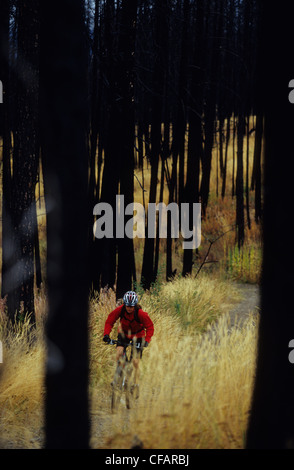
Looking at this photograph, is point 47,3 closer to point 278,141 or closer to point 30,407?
point 278,141

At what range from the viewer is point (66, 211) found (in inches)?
106

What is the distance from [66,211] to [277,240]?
137cm

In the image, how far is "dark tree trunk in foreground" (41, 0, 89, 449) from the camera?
8.72 feet

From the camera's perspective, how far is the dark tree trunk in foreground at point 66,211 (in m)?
2.66

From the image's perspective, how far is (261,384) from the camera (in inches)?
129

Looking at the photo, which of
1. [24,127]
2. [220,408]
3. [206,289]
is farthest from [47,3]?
[206,289]

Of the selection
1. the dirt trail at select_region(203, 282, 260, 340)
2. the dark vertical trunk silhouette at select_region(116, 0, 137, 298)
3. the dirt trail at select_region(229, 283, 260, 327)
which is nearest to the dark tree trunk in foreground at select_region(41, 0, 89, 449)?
the dark vertical trunk silhouette at select_region(116, 0, 137, 298)

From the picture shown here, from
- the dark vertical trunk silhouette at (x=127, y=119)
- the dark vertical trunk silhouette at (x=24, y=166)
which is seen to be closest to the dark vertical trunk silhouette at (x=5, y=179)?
the dark vertical trunk silhouette at (x=24, y=166)

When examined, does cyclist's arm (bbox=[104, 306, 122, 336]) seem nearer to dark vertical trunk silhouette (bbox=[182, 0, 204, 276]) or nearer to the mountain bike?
the mountain bike

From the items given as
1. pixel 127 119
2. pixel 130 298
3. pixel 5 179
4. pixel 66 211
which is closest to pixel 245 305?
pixel 127 119

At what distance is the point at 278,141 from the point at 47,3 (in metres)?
1.61

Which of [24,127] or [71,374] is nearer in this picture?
[71,374]

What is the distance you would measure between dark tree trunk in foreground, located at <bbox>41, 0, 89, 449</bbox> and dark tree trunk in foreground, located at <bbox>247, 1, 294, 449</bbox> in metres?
1.21

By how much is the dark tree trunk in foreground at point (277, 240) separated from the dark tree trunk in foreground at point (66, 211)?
1.21 metres
